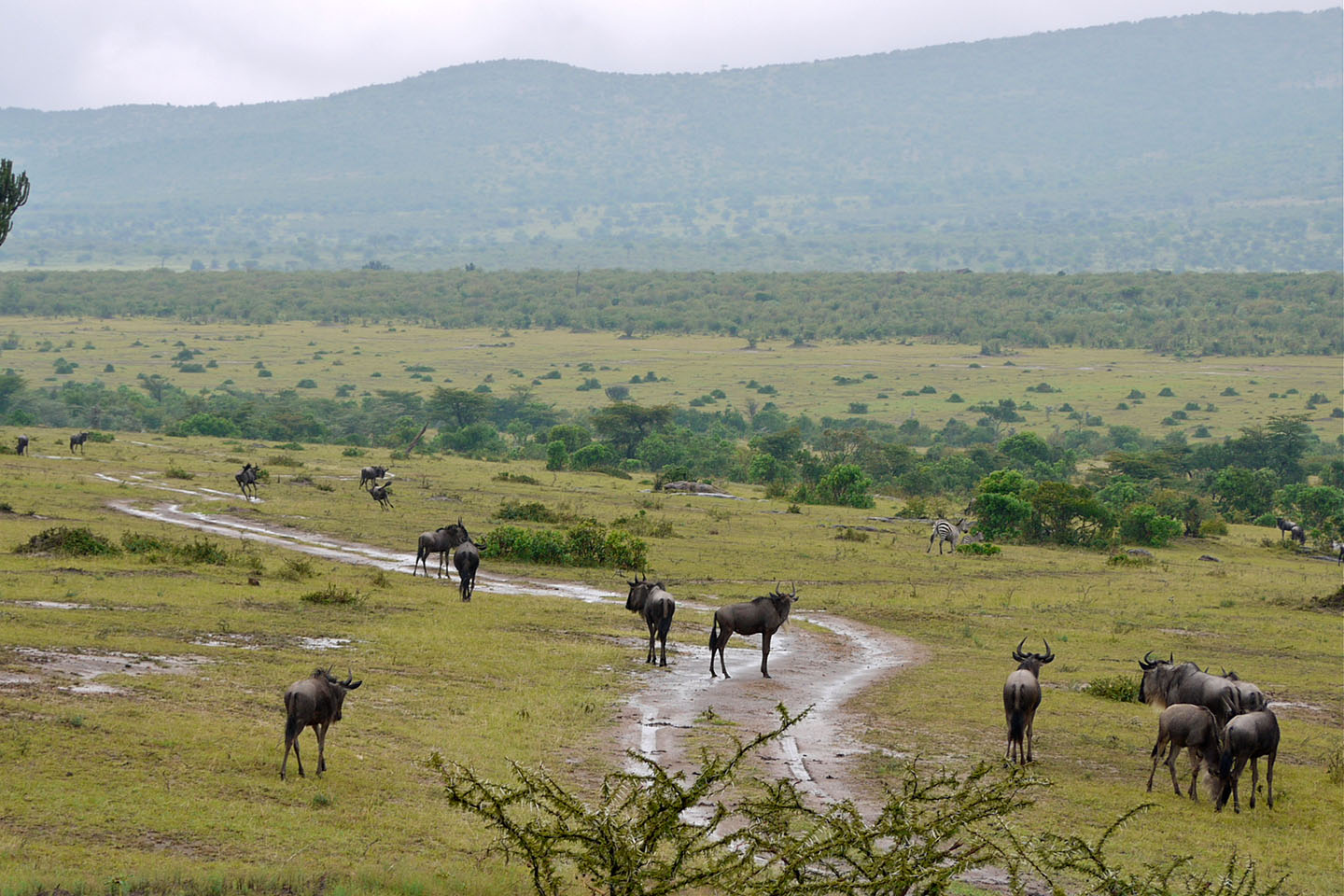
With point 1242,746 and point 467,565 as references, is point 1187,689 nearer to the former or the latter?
point 1242,746

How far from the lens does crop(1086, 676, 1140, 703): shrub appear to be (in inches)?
827

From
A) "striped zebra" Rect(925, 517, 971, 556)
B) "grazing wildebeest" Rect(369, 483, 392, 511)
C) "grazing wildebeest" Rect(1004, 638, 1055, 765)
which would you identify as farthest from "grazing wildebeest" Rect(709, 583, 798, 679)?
"grazing wildebeest" Rect(369, 483, 392, 511)

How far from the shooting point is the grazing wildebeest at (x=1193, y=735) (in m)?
14.8

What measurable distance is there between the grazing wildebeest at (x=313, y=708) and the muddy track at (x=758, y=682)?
3619 millimetres

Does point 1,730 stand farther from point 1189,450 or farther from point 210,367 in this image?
point 210,367

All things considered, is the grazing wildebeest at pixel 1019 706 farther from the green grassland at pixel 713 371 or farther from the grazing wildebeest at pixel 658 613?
the green grassland at pixel 713 371

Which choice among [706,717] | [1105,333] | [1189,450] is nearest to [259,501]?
[706,717]

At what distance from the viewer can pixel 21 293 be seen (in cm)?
16212

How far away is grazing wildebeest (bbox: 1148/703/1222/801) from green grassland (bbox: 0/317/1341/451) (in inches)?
2957

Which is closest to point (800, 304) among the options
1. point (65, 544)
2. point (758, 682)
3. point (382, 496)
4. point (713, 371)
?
point (713, 371)

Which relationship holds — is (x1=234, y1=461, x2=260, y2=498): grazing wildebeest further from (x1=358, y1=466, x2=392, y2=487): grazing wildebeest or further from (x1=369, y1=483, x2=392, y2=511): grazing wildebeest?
(x1=358, y1=466, x2=392, y2=487): grazing wildebeest

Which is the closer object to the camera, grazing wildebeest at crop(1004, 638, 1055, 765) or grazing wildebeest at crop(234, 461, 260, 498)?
grazing wildebeest at crop(1004, 638, 1055, 765)

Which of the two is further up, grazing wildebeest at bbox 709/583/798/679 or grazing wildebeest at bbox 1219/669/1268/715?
grazing wildebeest at bbox 1219/669/1268/715

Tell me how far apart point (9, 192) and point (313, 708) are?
33.2m
